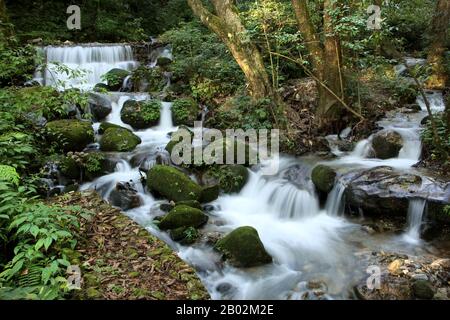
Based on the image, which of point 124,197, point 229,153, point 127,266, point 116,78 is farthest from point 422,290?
point 116,78

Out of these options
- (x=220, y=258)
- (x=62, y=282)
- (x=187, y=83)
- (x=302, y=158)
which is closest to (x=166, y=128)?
(x=187, y=83)

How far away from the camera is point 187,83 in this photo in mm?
12906

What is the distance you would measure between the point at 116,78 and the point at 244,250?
9.18 m

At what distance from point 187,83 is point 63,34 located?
22.8 ft

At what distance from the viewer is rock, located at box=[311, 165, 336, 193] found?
303 inches

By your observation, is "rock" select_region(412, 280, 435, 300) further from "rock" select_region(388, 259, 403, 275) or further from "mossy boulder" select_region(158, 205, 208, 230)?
"mossy boulder" select_region(158, 205, 208, 230)

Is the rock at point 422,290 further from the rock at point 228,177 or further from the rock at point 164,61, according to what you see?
the rock at point 164,61

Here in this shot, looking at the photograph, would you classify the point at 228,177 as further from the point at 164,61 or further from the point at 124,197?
the point at 164,61

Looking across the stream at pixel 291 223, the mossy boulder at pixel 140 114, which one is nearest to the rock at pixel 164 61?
the mossy boulder at pixel 140 114

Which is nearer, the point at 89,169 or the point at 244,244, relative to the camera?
the point at 244,244

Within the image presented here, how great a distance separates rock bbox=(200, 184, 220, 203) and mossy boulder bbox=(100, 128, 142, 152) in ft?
9.07

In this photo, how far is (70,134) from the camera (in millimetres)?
9219

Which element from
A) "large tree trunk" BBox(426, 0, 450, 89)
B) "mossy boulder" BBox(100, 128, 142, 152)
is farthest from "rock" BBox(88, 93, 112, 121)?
"large tree trunk" BBox(426, 0, 450, 89)

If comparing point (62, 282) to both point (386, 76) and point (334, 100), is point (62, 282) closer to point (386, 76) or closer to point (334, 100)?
point (334, 100)
